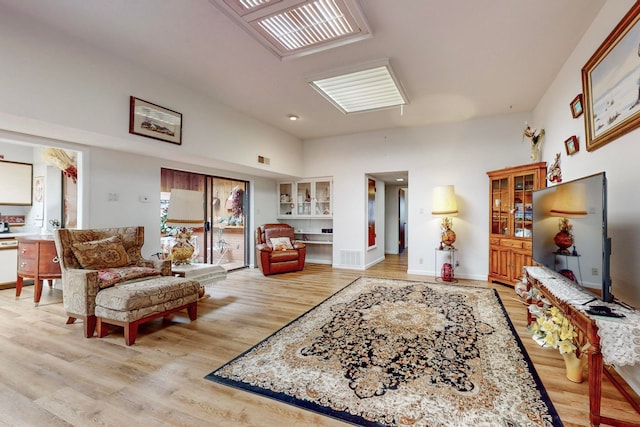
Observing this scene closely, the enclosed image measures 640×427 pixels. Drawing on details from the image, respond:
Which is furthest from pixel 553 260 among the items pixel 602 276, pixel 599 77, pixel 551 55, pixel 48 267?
pixel 48 267

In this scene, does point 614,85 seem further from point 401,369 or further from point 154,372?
point 154,372

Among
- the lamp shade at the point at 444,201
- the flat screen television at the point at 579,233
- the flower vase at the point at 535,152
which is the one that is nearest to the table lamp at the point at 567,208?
the flat screen television at the point at 579,233

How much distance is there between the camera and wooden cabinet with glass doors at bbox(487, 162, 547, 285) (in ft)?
14.0

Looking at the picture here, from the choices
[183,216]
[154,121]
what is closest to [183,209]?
[183,216]

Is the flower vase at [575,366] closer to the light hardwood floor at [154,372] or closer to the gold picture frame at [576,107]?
the light hardwood floor at [154,372]

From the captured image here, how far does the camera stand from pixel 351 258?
631 cm

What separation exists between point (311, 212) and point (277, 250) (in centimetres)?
149

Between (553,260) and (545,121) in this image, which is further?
(545,121)

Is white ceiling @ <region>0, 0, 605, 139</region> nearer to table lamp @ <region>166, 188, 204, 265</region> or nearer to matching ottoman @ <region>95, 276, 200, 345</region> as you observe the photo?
table lamp @ <region>166, 188, 204, 265</region>

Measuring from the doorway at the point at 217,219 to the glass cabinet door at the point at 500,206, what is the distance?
4808mm

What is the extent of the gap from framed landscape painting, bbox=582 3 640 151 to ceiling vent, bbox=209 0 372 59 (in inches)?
71.9

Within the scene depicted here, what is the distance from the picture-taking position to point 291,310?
3.54 m

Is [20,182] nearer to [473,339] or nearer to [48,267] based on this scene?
[48,267]

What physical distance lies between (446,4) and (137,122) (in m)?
3.37
